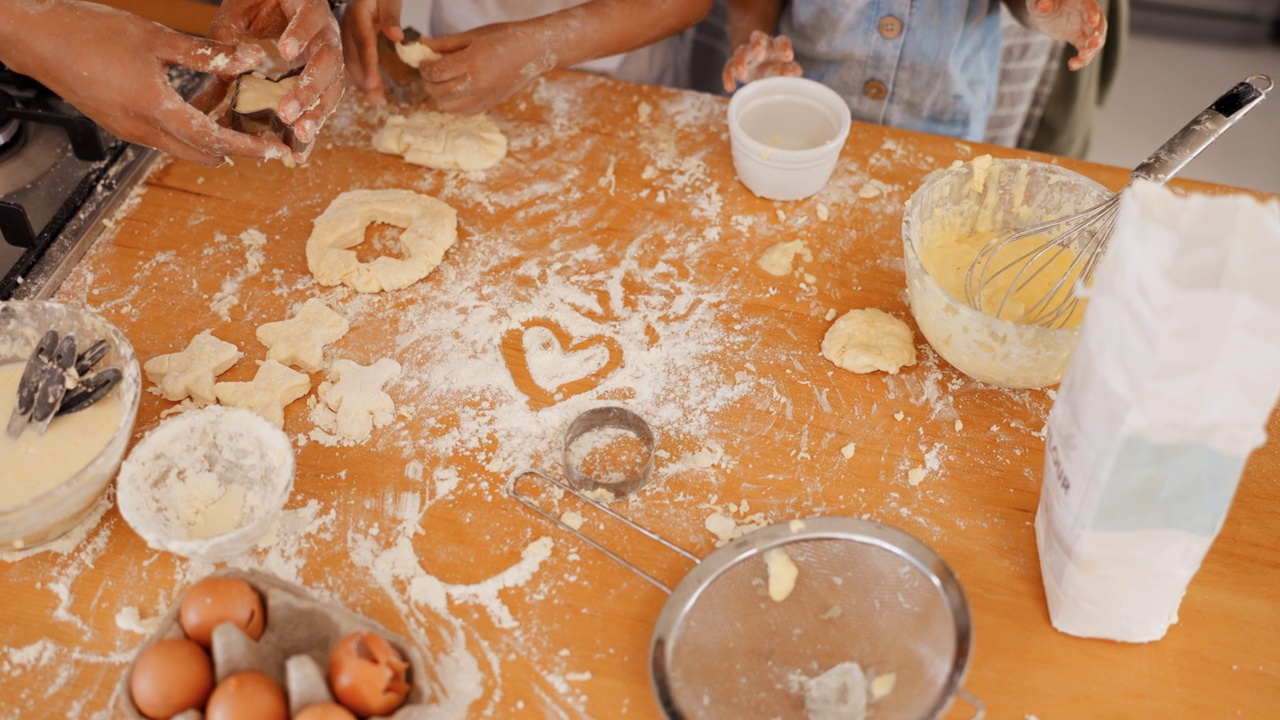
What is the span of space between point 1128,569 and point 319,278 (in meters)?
1.14

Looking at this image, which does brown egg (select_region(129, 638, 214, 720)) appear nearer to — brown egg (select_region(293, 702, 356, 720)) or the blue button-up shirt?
brown egg (select_region(293, 702, 356, 720))

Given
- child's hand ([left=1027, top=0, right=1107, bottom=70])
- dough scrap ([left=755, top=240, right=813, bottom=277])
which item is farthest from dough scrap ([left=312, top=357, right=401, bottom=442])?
child's hand ([left=1027, top=0, right=1107, bottom=70])

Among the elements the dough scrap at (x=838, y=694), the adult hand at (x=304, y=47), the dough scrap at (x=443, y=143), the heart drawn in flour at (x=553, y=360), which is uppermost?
the adult hand at (x=304, y=47)

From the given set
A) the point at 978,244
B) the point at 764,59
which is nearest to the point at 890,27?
the point at 764,59

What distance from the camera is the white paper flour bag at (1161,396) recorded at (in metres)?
0.78

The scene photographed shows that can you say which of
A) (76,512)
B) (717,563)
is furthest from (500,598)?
(76,512)

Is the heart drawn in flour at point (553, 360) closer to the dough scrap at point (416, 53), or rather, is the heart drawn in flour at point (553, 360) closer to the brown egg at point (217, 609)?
the brown egg at point (217, 609)

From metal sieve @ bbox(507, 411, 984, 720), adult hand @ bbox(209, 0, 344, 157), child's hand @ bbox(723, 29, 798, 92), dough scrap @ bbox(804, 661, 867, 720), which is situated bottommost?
dough scrap @ bbox(804, 661, 867, 720)

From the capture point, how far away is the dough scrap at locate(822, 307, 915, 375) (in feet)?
4.29

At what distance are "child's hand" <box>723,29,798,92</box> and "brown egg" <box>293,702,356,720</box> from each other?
1159mm

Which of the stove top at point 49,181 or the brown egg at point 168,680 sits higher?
the stove top at point 49,181

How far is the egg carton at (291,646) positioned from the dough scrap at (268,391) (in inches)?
11.5

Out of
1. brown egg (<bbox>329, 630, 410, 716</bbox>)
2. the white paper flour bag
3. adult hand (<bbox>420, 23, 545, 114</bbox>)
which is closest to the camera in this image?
the white paper flour bag

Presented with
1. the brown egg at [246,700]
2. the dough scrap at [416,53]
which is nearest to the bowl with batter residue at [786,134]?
the dough scrap at [416,53]
